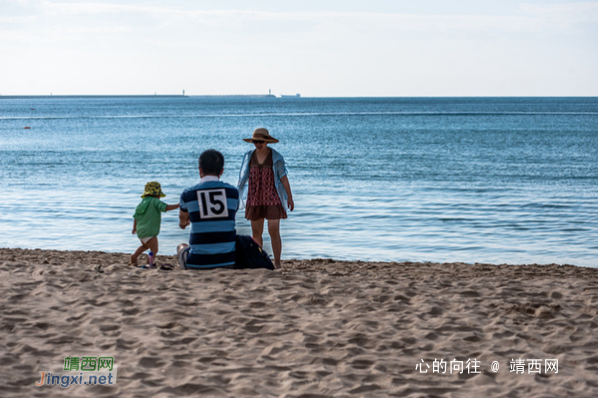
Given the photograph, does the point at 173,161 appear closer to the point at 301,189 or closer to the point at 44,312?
the point at 301,189

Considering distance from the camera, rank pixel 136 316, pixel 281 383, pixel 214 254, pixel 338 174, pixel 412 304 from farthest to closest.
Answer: pixel 338 174
pixel 214 254
pixel 412 304
pixel 136 316
pixel 281 383

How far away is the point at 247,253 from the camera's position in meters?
7.04

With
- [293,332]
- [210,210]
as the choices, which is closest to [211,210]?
[210,210]

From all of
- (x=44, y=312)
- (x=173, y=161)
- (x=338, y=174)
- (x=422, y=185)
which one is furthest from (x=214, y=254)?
(x=173, y=161)

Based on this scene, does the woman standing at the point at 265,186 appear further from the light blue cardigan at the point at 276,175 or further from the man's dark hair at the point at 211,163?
the man's dark hair at the point at 211,163

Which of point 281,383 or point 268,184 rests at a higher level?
point 268,184

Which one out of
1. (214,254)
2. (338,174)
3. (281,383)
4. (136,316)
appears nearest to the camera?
(281,383)

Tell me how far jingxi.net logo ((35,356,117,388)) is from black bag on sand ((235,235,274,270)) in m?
2.64

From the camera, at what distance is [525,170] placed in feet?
87.8

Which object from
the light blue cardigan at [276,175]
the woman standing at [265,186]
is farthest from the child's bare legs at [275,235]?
the light blue cardigan at [276,175]

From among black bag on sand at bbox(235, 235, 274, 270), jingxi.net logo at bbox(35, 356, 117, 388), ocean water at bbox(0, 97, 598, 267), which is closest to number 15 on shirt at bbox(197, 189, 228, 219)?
black bag on sand at bbox(235, 235, 274, 270)

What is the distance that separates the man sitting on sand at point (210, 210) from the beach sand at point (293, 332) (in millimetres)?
311

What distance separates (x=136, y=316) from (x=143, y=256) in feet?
14.8

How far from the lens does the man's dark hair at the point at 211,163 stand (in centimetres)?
656
